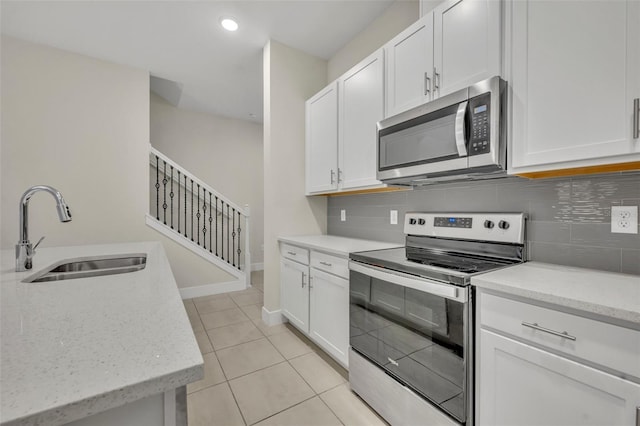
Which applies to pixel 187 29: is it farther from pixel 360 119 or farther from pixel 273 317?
pixel 273 317

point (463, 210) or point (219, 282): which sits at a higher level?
point (463, 210)

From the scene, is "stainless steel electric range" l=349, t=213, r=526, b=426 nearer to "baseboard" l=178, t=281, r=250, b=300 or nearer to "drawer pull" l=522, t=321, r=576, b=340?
"drawer pull" l=522, t=321, r=576, b=340

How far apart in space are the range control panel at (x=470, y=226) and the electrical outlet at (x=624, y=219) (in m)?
0.33

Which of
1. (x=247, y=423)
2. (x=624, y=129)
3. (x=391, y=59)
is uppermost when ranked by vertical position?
(x=391, y=59)

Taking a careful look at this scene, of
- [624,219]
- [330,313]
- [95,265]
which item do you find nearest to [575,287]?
[624,219]

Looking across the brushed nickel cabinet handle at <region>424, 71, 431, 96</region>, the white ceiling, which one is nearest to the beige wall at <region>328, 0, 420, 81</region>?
the white ceiling

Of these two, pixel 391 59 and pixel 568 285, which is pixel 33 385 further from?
pixel 391 59

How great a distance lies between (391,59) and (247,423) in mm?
2459

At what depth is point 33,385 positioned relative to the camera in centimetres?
44

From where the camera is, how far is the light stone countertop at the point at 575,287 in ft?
2.68

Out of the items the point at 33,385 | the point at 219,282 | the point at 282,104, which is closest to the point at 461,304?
the point at 33,385

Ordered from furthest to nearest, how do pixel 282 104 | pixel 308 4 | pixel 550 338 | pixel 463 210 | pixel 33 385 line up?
pixel 282 104 < pixel 308 4 < pixel 463 210 < pixel 550 338 < pixel 33 385

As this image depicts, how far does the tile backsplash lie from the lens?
1.19 meters

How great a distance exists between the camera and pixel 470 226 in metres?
1.63
